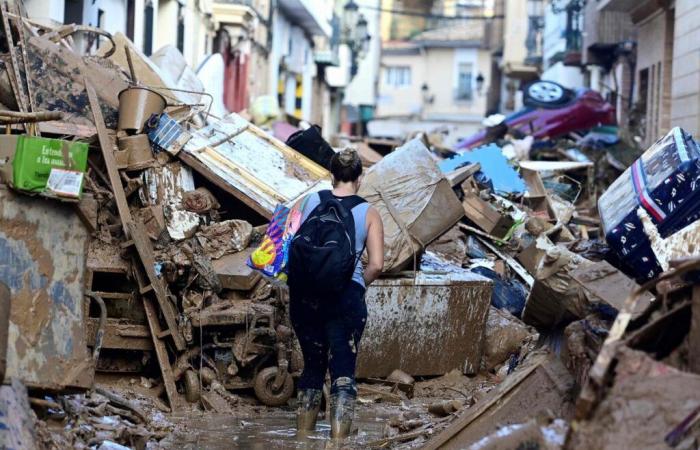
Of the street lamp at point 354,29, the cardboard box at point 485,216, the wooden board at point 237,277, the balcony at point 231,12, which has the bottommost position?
the wooden board at point 237,277

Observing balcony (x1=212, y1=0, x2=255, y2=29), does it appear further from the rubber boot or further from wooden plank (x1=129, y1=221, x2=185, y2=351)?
the rubber boot

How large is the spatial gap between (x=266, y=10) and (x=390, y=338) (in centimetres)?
2187

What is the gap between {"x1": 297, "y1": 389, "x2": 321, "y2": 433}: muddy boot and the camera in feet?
23.3

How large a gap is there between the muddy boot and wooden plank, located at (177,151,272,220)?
238 centimetres

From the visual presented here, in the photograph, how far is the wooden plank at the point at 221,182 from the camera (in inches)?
365

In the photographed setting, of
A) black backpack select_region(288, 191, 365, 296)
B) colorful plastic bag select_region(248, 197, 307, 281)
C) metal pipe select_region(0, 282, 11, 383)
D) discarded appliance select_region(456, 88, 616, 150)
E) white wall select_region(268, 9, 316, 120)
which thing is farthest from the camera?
white wall select_region(268, 9, 316, 120)

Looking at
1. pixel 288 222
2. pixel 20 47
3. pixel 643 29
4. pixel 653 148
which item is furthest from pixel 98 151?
pixel 643 29

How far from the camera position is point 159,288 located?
816 centimetres

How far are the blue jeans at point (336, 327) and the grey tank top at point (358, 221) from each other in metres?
0.06

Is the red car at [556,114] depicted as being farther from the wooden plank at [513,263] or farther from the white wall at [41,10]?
the white wall at [41,10]

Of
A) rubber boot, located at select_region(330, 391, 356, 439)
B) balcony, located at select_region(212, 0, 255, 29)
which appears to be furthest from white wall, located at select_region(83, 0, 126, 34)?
rubber boot, located at select_region(330, 391, 356, 439)

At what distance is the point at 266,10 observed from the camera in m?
29.9

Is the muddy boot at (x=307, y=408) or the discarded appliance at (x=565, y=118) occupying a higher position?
the discarded appliance at (x=565, y=118)

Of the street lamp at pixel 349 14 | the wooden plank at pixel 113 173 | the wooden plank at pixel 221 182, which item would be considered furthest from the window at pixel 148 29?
the street lamp at pixel 349 14
